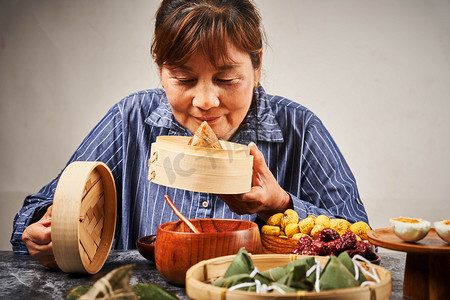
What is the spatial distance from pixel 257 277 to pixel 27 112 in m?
3.65

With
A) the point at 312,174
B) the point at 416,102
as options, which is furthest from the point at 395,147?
the point at 312,174

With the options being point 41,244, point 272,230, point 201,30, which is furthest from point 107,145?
point 272,230

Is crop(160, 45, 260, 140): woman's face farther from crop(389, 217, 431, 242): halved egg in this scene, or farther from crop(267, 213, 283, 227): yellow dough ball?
crop(389, 217, 431, 242): halved egg

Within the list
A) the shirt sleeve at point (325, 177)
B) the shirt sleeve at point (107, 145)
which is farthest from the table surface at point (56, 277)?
the shirt sleeve at point (107, 145)

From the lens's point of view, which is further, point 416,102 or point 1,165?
point 1,165

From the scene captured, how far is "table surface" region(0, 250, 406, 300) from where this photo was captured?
4.19ft

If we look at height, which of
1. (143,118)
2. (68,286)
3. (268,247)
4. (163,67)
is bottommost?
(68,286)

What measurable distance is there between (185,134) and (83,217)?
1.11 metres

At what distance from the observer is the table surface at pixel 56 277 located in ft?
4.19

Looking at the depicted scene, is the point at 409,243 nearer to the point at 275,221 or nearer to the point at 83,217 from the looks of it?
the point at 275,221

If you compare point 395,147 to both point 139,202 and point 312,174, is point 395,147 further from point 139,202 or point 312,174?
point 139,202

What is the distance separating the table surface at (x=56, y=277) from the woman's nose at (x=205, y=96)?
2.32 ft

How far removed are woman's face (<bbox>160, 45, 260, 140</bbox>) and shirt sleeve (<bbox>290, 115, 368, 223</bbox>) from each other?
1.75 feet

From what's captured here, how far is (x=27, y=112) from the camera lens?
4.11 m
